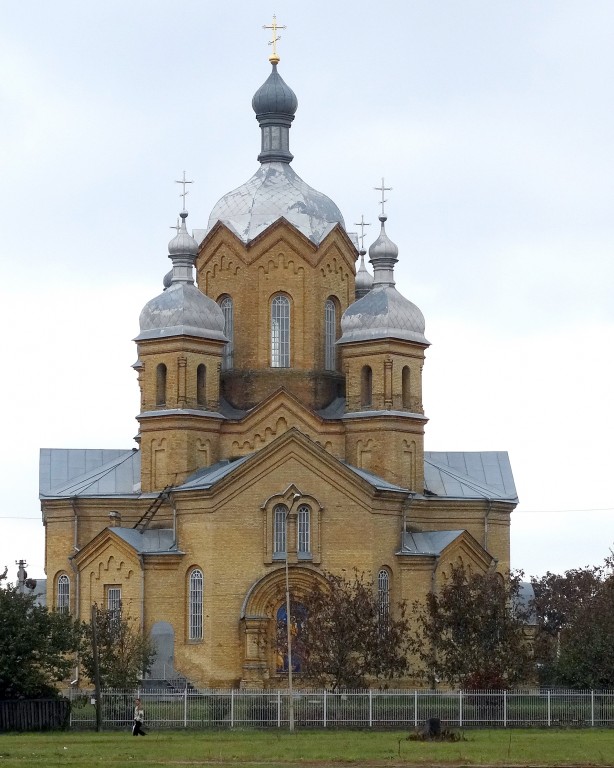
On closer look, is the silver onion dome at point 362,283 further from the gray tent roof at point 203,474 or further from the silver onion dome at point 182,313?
the silver onion dome at point 182,313

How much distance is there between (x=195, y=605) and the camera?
5959cm

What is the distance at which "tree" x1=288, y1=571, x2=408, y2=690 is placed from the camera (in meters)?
54.7

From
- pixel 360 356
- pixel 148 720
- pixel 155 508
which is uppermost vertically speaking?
pixel 360 356

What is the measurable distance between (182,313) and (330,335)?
5619 mm

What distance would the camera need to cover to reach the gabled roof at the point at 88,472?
64.5m

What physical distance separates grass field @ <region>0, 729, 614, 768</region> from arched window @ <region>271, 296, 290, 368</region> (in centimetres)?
1897

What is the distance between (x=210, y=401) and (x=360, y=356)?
454 cm

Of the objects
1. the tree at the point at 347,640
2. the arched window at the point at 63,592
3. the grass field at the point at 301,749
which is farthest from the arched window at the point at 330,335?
the grass field at the point at 301,749

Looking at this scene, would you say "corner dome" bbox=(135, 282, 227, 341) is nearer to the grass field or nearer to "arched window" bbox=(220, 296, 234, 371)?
"arched window" bbox=(220, 296, 234, 371)

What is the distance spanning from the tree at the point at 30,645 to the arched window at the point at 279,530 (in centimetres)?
993

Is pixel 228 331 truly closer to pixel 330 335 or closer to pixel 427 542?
pixel 330 335

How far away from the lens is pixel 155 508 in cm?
6162

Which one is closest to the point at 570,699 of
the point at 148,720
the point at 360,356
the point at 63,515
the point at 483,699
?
the point at 483,699

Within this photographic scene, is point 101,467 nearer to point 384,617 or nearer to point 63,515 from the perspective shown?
point 63,515
